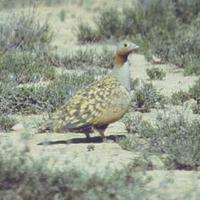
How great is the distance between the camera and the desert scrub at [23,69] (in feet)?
47.4

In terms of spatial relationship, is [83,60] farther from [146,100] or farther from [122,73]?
[122,73]

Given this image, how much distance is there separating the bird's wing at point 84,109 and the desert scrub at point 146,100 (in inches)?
97.3

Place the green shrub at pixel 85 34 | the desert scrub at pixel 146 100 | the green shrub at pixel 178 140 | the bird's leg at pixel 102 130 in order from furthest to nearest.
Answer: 1. the green shrub at pixel 85 34
2. the desert scrub at pixel 146 100
3. the bird's leg at pixel 102 130
4. the green shrub at pixel 178 140

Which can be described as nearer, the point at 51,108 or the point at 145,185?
the point at 145,185

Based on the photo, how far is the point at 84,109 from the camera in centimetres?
1037

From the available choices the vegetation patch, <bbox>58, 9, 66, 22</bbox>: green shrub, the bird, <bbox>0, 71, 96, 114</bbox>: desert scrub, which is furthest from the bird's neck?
<bbox>58, 9, 66, 22</bbox>: green shrub

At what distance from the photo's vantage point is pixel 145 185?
8102mm

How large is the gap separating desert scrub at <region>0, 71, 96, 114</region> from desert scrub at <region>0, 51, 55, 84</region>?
3.58 feet

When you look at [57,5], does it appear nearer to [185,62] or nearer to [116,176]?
[185,62]

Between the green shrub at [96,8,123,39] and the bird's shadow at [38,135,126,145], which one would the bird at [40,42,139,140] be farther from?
the green shrub at [96,8,123,39]

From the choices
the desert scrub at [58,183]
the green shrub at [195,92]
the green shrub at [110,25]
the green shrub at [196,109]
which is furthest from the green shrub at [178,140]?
the green shrub at [110,25]

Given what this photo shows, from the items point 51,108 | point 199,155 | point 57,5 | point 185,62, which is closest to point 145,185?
point 199,155

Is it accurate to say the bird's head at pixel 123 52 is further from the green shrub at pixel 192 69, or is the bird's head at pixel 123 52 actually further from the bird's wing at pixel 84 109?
the green shrub at pixel 192 69

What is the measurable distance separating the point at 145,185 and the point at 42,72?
23.5ft
